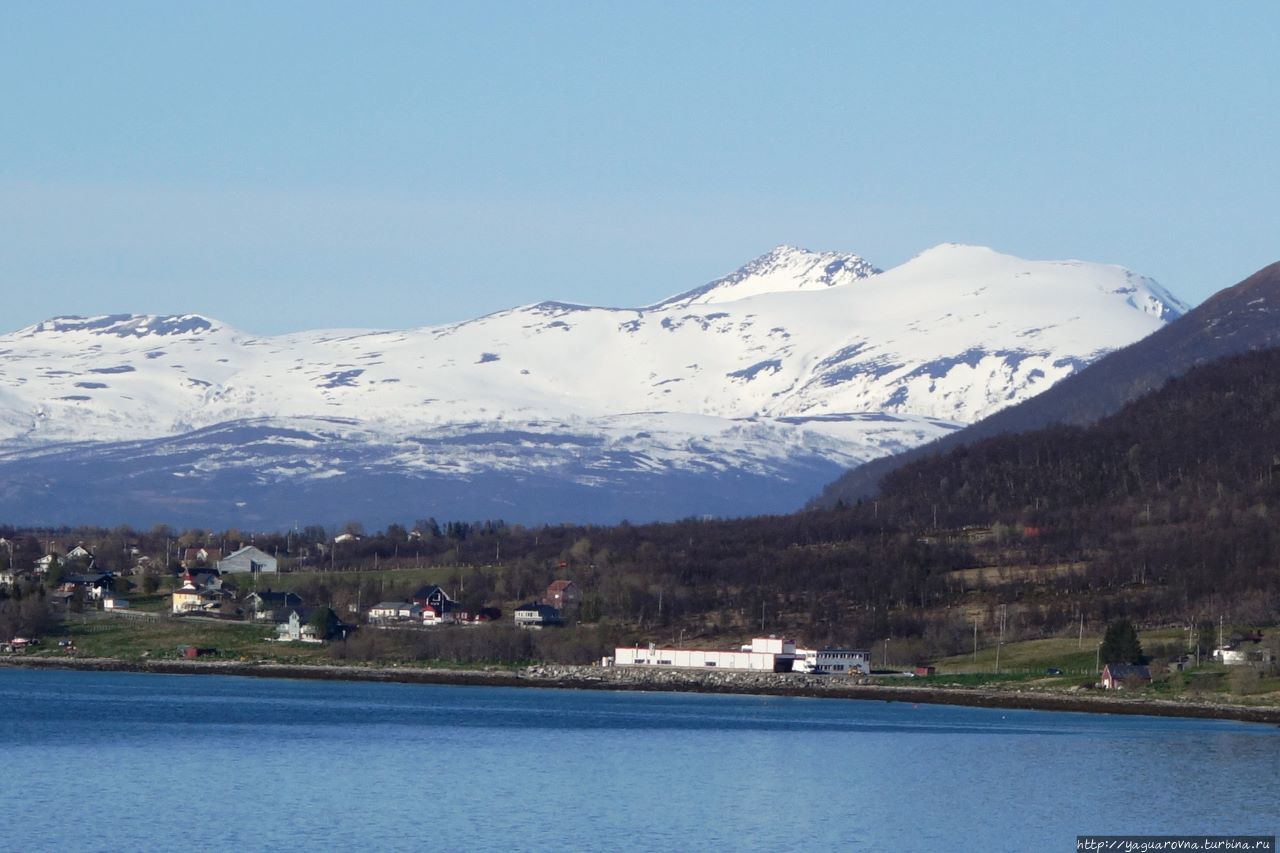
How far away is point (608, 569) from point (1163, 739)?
85.2 metres

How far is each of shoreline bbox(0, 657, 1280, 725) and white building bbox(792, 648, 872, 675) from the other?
2644 mm

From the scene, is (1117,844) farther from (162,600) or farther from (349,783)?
(162,600)

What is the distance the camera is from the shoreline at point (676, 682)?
107 m

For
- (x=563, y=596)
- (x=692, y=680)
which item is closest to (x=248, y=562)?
(x=563, y=596)

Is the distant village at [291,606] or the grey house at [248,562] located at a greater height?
the grey house at [248,562]

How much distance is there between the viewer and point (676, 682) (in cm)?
12650

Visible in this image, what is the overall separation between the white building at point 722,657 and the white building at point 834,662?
1771 mm

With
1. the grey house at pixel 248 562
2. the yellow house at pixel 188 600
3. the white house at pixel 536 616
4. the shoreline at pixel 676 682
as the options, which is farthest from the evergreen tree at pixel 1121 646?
the grey house at pixel 248 562

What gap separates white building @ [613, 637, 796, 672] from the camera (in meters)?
135

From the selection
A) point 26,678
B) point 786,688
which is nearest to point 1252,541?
point 786,688

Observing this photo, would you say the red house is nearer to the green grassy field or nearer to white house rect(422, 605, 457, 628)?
white house rect(422, 605, 457, 628)

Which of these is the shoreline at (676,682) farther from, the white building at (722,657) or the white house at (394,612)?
the white house at (394,612)

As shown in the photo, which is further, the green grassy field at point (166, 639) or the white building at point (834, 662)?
the green grassy field at point (166, 639)

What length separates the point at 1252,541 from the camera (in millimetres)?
152875
